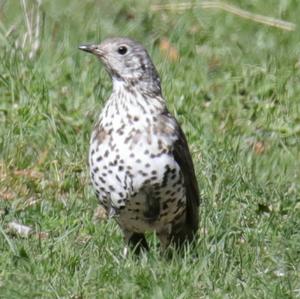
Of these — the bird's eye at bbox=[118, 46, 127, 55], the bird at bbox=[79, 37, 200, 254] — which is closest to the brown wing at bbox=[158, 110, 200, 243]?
the bird at bbox=[79, 37, 200, 254]

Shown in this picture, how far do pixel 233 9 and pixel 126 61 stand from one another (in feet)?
13.5

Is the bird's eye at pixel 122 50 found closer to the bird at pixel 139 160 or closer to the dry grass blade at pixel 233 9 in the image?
the bird at pixel 139 160

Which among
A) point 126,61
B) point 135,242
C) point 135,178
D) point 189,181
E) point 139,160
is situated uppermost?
point 126,61

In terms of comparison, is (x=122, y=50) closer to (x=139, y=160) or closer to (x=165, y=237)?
(x=139, y=160)

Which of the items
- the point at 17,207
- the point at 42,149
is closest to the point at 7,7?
the point at 42,149

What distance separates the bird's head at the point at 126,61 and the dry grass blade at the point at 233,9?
384 cm

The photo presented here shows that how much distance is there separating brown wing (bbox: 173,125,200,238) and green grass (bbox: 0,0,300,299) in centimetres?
11

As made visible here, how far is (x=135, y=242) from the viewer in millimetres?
7969

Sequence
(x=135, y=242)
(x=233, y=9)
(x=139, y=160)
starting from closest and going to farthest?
(x=139, y=160) → (x=135, y=242) → (x=233, y=9)

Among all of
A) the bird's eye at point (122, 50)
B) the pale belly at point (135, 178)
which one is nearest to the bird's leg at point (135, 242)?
the pale belly at point (135, 178)

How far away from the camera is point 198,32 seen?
1138cm

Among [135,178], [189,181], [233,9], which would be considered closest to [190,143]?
[189,181]

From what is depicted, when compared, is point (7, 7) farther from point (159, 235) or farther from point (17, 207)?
point (159, 235)

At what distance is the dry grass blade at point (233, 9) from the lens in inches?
456
